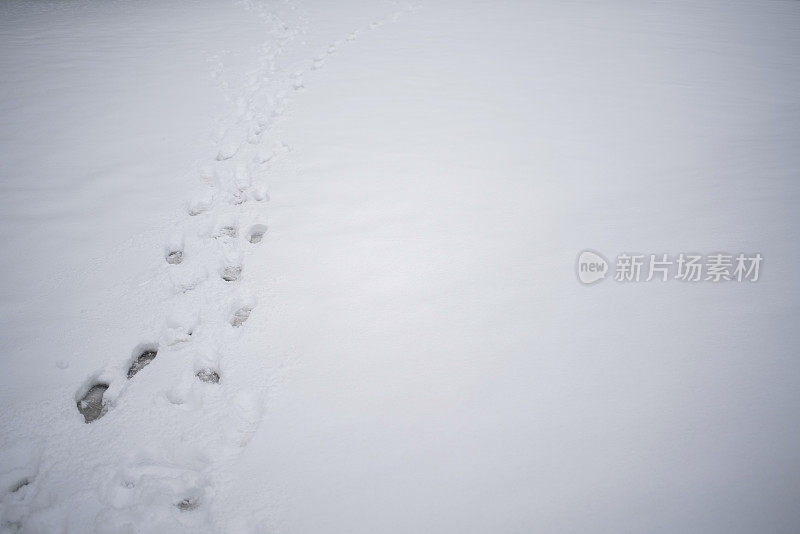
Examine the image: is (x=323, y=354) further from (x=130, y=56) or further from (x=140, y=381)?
(x=130, y=56)

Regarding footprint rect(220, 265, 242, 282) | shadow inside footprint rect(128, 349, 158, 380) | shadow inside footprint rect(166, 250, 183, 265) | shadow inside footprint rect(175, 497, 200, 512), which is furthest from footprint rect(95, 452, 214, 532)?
shadow inside footprint rect(166, 250, 183, 265)

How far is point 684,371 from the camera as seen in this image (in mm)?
1197

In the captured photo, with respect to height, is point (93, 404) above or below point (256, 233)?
below

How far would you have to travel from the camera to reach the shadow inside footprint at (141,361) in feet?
4.42

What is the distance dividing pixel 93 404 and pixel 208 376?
373mm

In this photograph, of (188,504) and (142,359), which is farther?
(142,359)

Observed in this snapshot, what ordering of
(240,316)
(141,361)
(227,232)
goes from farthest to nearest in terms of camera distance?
(227,232), (240,316), (141,361)

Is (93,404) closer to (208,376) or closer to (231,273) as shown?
(208,376)

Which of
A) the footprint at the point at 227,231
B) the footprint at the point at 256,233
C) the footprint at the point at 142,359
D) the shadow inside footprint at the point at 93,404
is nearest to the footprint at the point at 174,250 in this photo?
the footprint at the point at 227,231

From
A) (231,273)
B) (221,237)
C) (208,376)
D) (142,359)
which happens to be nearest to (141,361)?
(142,359)

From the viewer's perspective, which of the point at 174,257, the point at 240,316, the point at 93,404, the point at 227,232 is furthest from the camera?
the point at 227,232

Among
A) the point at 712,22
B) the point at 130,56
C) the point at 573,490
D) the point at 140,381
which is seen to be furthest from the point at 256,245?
the point at 712,22

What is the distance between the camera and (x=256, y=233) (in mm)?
1943

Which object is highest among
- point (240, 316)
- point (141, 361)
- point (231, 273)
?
point (231, 273)
